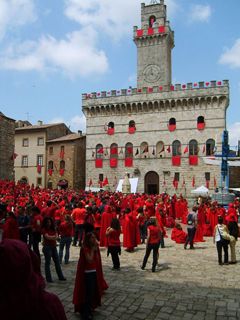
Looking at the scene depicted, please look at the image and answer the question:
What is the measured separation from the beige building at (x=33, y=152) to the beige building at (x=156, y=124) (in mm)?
6776

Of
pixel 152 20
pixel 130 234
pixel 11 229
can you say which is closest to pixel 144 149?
pixel 152 20

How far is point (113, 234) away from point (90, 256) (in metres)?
3.23

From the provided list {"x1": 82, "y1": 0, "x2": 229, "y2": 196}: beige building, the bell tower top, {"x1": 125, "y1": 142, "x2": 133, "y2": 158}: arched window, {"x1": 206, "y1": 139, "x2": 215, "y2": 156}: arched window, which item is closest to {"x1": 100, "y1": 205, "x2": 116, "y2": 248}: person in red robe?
{"x1": 82, "y1": 0, "x2": 229, "y2": 196}: beige building

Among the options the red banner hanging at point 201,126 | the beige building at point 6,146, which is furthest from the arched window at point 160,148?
the beige building at point 6,146

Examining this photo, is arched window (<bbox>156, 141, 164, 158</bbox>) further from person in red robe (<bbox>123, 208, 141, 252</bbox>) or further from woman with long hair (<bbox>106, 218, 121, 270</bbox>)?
woman with long hair (<bbox>106, 218, 121, 270</bbox>)

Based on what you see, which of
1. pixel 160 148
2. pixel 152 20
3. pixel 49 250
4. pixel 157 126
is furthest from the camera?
pixel 152 20

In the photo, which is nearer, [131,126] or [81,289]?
[81,289]

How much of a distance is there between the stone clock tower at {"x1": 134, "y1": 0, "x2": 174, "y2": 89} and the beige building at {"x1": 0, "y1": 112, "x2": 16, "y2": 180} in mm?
20797

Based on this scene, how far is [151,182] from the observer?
130 feet

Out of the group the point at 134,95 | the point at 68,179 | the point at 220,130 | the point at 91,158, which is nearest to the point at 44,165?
the point at 68,179

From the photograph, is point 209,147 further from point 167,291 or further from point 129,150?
point 167,291

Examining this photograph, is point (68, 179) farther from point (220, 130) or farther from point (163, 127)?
point (220, 130)

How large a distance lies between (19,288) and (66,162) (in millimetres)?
42113

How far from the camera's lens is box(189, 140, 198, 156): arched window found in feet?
124
